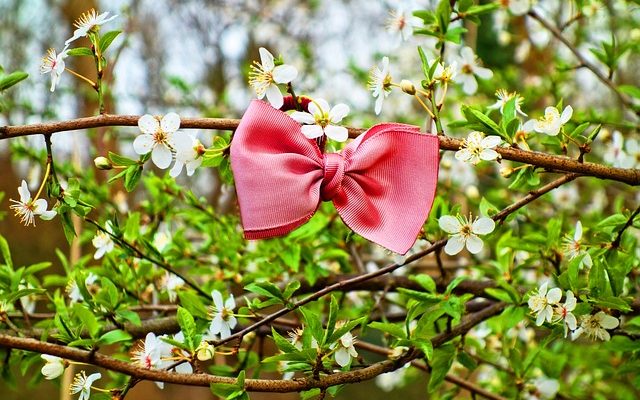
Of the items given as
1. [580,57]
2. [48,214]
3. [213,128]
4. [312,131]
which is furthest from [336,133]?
[580,57]

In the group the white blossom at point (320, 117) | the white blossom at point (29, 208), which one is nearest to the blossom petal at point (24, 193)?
the white blossom at point (29, 208)

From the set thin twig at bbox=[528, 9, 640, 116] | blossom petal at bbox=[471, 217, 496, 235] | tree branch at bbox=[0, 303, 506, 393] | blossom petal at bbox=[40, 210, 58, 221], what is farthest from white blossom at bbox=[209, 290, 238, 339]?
thin twig at bbox=[528, 9, 640, 116]

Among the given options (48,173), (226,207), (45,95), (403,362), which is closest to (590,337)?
(403,362)

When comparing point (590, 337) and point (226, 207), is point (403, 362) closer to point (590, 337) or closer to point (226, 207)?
point (590, 337)

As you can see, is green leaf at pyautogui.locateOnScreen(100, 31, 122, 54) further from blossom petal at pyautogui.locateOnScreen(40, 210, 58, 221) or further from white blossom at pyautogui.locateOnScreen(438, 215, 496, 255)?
white blossom at pyautogui.locateOnScreen(438, 215, 496, 255)

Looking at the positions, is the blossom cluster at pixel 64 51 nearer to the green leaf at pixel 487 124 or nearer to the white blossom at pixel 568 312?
the green leaf at pixel 487 124

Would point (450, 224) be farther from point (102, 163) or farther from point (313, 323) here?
point (102, 163)
